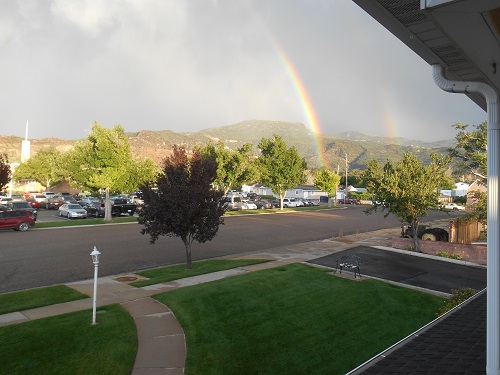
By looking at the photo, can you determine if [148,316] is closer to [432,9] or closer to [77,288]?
[77,288]

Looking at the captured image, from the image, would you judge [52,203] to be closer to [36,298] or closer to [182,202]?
[182,202]

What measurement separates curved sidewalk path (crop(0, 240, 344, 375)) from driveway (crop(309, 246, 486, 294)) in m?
3.59

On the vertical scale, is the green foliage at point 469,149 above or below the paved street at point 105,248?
above

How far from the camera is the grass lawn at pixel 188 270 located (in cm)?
1481

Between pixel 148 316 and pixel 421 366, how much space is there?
7.85m

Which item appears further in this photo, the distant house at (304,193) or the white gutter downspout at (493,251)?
the distant house at (304,193)

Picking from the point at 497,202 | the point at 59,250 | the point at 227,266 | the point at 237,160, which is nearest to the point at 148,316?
the point at 227,266

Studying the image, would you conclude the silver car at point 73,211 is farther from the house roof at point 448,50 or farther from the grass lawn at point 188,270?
the house roof at point 448,50

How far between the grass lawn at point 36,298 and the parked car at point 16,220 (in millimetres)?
17272

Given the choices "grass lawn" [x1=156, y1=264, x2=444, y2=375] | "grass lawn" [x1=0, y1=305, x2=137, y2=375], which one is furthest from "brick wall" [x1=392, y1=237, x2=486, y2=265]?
"grass lawn" [x1=0, y1=305, x2=137, y2=375]

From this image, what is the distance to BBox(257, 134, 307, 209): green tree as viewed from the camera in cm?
5234

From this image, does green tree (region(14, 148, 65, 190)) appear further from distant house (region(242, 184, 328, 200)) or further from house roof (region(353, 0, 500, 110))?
house roof (region(353, 0, 500, 110))

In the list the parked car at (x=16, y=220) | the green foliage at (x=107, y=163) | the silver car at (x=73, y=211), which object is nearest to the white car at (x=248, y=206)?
the green foliage at (x=107, y=163)

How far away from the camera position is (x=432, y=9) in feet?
9.30
